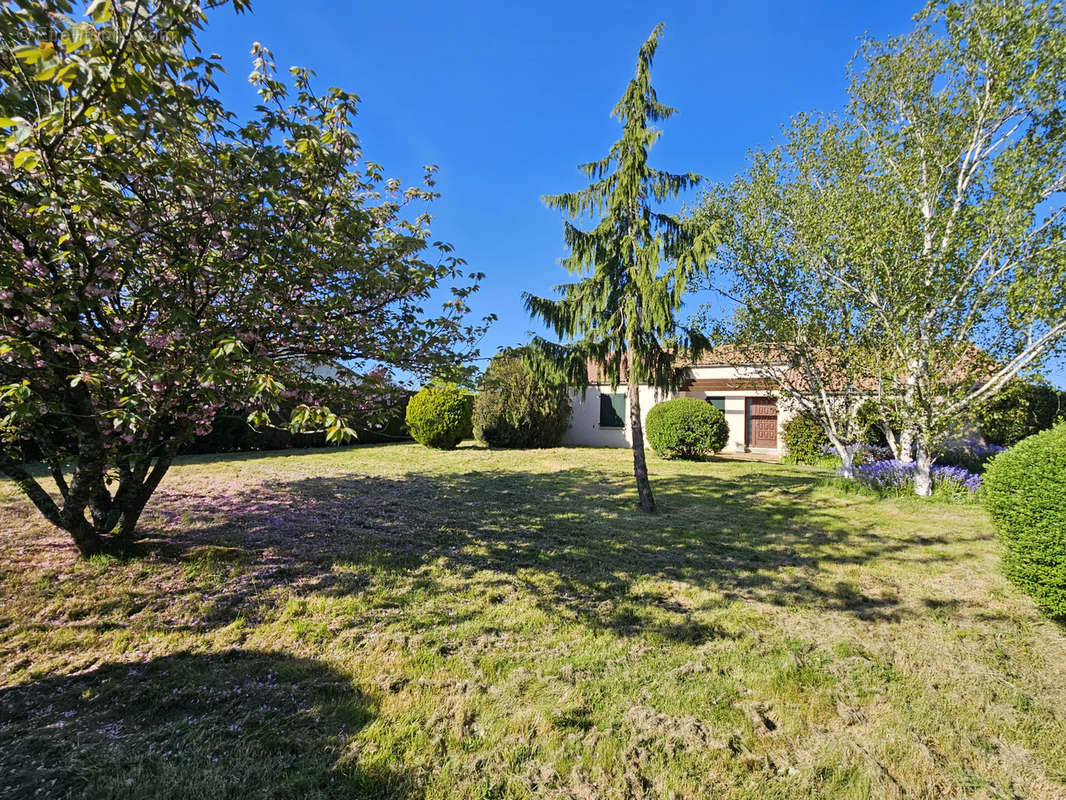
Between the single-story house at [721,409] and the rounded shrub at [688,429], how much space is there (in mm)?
1737

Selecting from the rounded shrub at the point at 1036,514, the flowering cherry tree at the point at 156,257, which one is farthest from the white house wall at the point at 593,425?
the flowering cherry tree at the point at 156,257

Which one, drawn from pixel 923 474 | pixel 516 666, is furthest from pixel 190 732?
pixel 923 474

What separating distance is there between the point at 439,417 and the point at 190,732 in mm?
12761

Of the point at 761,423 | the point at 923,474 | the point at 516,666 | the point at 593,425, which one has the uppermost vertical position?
the point at 761,423

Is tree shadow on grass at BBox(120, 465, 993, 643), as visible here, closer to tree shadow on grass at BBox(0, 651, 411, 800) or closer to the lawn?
the lawn

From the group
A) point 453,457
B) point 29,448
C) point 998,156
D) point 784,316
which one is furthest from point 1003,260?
point 29,448

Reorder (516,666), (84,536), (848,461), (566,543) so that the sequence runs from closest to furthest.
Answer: (516,666) < (84,536) < (566,543) < (848,461)

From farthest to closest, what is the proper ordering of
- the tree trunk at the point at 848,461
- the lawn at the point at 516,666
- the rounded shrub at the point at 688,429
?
the rounded shrub at the point at 688,429, the tree trunk at the point at 848,461, the lawn at the point at 516,666

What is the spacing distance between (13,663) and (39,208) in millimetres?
2838

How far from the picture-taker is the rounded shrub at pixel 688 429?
1312 cm

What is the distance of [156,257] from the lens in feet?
10.3

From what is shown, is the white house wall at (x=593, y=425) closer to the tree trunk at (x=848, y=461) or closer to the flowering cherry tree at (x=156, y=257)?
the tree trunk at (x=848, y=461)

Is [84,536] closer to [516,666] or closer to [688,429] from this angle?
[516,666]

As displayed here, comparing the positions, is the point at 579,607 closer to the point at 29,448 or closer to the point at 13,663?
the point at 13,663
